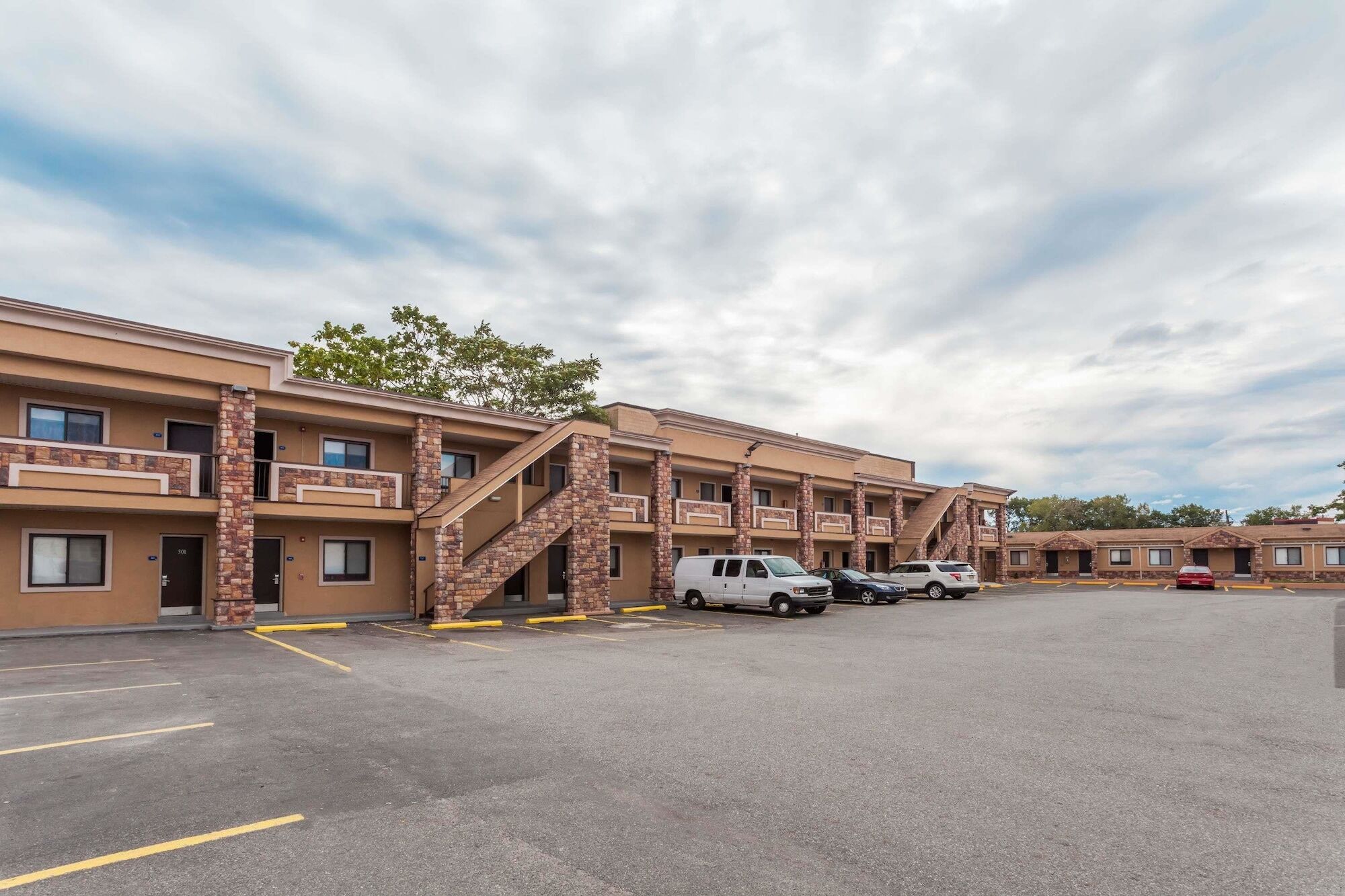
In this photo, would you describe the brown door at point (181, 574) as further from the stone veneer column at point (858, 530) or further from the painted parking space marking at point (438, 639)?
the stone veneer column at point (858, 530)

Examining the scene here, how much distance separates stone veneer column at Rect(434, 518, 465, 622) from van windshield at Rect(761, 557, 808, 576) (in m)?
10.1

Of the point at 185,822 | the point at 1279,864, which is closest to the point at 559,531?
the point at 185,822

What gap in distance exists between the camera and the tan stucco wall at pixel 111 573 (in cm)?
1616

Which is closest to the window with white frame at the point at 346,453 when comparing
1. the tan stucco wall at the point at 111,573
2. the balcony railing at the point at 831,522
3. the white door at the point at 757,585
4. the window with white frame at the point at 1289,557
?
the tan stucco wall at the point at 111,573

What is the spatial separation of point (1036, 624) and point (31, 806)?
21496mm

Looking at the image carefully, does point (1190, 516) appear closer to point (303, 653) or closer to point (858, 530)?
point (858, 530)


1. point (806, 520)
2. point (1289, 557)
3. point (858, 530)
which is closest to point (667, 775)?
point (806, 520)

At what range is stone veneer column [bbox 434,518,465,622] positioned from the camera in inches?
770

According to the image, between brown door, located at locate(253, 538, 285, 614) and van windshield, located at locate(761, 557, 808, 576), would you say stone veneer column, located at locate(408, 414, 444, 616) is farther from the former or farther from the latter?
van windshield, located at locate(761, 557, 808, 576)

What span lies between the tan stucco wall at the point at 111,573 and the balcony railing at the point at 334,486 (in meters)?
2.00

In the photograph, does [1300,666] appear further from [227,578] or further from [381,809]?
[227,578]

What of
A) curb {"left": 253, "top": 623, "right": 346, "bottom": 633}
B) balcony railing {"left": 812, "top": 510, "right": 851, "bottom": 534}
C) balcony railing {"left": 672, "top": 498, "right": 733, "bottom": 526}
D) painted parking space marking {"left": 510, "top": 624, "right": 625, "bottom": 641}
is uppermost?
balcony railing {"left": 672, "top": 498, "right": 733, "bottom": 526}

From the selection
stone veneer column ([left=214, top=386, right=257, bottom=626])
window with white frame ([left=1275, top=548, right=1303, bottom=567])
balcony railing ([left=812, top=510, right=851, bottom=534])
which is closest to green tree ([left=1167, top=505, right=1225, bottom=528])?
window with white frame ([left=1275, top=548, right=1303, bottom=567])

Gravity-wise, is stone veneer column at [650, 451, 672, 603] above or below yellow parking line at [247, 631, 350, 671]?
above
